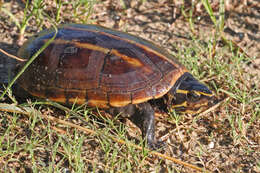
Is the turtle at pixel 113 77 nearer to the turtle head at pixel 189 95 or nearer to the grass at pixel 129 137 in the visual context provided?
the turtle head at pixel 189 95

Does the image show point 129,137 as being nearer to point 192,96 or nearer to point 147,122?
point 147,122

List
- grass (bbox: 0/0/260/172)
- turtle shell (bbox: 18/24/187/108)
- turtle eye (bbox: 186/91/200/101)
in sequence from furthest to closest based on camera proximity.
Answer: turtle eye (bbox: 186/91/200/101) < turtle shell (bbox: 18/24/187/108) < grass (bbox: 0/0/260/172)

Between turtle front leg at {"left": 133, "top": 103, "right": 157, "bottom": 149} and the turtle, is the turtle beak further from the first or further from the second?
turtle front leg at {"left": 133, "top": 103, "right": 157, "bottom": 149}

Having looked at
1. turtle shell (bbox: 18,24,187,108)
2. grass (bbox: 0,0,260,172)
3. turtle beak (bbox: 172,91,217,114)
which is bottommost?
grass (bbox: 0,0,260,172)

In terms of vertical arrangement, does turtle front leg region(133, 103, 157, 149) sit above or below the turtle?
below

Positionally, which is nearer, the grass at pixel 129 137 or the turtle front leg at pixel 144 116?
the grass at pixel 129 137

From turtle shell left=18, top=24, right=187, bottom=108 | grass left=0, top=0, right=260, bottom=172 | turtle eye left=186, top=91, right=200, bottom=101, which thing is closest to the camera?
grass left=0, top=0, right=260, bottom=172

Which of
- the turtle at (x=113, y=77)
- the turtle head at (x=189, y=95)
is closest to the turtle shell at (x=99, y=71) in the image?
the turtle at (x=113, y=77)

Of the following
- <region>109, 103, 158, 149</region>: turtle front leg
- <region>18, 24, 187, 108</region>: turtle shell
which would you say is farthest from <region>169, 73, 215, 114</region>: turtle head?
<region>109, 103, 158, 149</region>: turtle front leg
